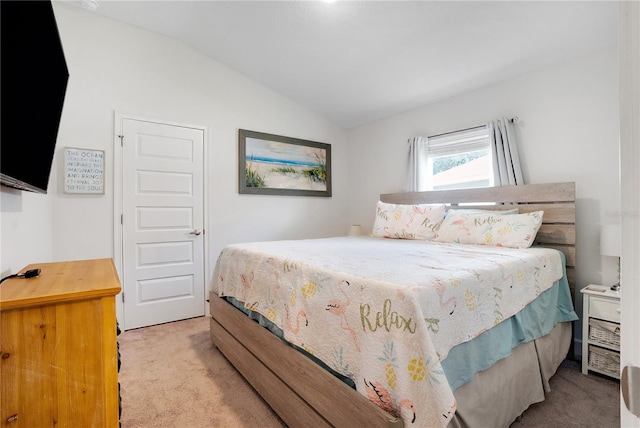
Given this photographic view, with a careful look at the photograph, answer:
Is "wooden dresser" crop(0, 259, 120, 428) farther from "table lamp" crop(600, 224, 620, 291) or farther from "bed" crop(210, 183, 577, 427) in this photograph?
"table lamp" crop(600, 224, 620, 291)

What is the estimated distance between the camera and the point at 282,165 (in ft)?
13.1

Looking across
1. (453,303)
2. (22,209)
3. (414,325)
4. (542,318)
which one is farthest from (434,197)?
(22,209)

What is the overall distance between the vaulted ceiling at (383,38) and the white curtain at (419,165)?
0.47 meters

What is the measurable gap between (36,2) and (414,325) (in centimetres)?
171

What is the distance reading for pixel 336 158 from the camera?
181 inches

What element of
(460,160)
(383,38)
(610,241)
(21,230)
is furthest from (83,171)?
(610,241)

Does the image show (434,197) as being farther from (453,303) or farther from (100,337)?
(100,337)

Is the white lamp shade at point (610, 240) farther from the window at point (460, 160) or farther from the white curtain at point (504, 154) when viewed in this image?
the window at point (460, 160)

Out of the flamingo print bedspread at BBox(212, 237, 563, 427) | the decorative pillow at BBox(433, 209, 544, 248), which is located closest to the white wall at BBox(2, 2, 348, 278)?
the flamingo print bedspread at BBox(212, 237, 563, 427)

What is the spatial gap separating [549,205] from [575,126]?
68 cm

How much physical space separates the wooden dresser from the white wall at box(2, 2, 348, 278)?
3.57 feet

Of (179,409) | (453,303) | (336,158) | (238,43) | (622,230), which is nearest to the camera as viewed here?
(622,230)

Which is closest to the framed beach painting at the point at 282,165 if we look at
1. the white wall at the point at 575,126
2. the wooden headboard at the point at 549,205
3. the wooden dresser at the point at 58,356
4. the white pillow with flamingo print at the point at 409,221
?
the white pillow with flamingo print at the point at 409,221

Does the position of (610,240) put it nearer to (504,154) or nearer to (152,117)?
(504,154)
